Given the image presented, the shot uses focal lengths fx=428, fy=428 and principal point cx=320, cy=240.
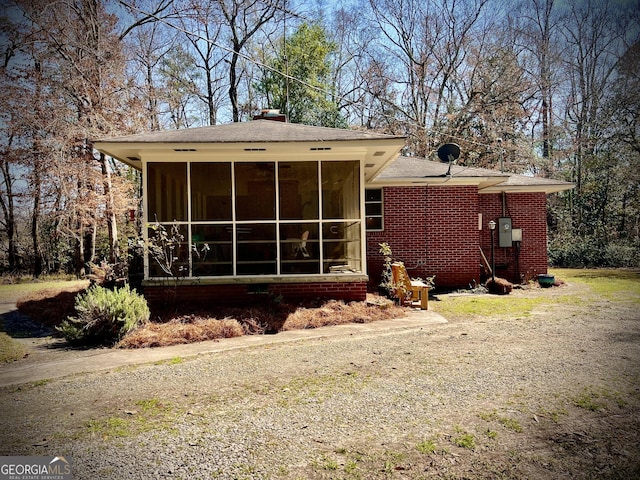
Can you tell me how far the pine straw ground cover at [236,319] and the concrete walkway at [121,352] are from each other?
0.20 m

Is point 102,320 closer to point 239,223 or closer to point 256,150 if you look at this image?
point 239,223

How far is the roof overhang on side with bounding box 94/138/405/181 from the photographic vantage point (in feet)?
24.8

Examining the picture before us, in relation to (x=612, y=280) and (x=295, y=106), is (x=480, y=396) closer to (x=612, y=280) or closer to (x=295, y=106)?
(x=612, y=280)

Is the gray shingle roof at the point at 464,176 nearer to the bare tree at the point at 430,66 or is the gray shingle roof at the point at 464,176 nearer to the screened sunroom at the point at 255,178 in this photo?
the screened sunroom at the point at 255,178

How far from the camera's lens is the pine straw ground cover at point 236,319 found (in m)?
6.24

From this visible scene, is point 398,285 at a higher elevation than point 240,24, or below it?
below

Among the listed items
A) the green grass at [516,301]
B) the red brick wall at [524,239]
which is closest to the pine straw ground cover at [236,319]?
the green grass at [516,301]

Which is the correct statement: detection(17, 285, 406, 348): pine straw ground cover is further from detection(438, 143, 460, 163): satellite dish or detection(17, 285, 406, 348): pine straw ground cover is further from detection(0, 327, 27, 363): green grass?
detection(438, 143, 460, 163): satellite dish

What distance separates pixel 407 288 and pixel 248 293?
10.6 feet

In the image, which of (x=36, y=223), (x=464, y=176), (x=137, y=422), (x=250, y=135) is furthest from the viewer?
(x=36, y=223)

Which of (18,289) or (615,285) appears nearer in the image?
(18,289)

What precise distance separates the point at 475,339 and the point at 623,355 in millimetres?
1697

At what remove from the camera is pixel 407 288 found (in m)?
8.80

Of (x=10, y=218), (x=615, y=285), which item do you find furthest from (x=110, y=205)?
(x=615, y=285)
